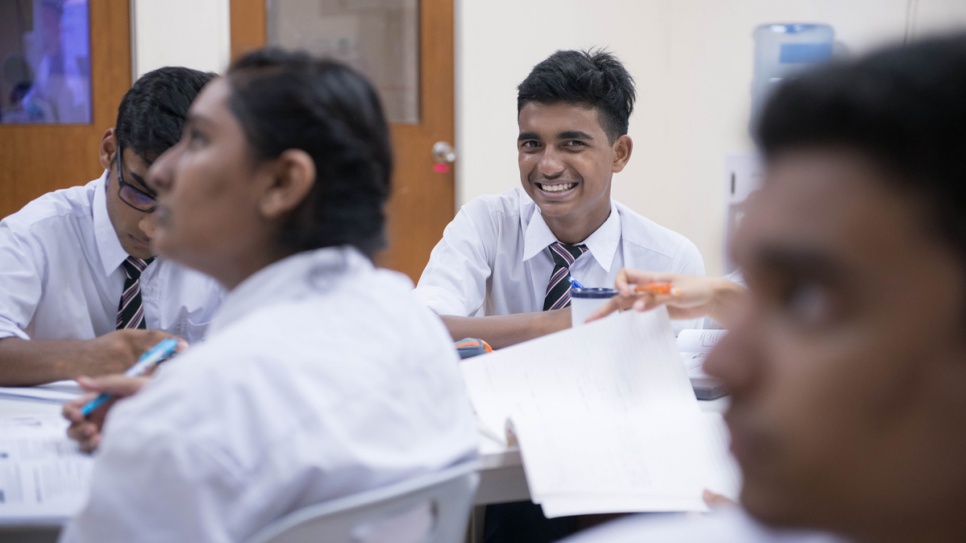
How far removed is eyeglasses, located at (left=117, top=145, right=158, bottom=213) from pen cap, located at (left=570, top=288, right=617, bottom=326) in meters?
0.93

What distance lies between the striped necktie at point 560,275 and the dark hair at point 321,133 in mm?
1153

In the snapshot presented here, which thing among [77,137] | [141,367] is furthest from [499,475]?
[77,137]

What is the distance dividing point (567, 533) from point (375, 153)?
1.15 metres

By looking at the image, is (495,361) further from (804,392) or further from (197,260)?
(804,392)

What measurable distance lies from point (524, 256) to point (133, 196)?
1.01 m

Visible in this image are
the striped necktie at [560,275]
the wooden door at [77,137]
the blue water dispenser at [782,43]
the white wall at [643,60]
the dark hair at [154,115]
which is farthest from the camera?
the blue water dispenser at [782,43]

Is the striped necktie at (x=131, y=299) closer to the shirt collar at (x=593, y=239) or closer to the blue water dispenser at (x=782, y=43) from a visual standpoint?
the shirt collar at (x=593, y=239)

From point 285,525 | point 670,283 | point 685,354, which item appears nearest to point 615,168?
point 685,354

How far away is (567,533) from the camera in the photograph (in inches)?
74.5

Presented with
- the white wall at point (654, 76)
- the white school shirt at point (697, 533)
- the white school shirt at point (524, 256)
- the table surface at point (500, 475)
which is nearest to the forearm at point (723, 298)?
the table surface at point (500, 475)

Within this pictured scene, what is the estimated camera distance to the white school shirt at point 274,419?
0.77 metres

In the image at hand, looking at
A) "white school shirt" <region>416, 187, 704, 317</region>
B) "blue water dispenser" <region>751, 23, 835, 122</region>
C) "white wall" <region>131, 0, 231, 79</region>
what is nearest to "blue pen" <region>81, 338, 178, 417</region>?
"white school shirt" <region>416, 187, 704, 317</region>

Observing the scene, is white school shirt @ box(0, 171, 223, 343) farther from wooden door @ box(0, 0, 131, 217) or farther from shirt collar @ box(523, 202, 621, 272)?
wooden door @ box(0, 0, 131, 217)

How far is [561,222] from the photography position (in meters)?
2.38
